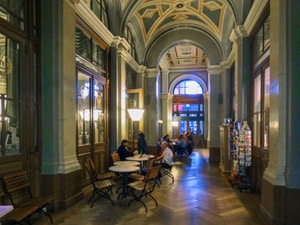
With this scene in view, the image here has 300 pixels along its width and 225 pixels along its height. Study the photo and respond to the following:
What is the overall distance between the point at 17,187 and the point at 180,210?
2651mm

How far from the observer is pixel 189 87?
20.2 m

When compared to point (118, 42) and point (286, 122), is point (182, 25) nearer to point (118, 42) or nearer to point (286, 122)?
point (118, 42)

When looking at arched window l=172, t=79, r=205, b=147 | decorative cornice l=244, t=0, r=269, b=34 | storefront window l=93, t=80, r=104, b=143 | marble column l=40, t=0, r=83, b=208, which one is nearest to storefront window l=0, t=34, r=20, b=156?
marble column l=40, t=0, r=83, b=208

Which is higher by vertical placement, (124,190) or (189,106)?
(189,106)

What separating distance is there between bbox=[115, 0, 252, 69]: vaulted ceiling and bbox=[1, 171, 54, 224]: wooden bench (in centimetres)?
605

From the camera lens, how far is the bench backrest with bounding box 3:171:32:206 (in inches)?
140

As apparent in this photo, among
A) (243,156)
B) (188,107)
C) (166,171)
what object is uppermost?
(188,107)

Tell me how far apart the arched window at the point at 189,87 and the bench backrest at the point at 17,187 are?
1711cm

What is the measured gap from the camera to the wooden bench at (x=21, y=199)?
324cm

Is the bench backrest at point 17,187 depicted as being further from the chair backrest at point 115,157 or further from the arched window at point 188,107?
the arched window at point 188,107

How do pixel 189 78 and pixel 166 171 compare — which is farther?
pixel 189 78

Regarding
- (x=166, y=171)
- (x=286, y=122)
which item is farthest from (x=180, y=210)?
(x=166, y=171)

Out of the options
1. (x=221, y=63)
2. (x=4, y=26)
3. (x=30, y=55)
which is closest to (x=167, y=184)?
(x=30, y=55)

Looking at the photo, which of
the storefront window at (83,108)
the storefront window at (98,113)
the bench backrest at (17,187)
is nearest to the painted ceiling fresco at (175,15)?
the storefront window at (98,113)
